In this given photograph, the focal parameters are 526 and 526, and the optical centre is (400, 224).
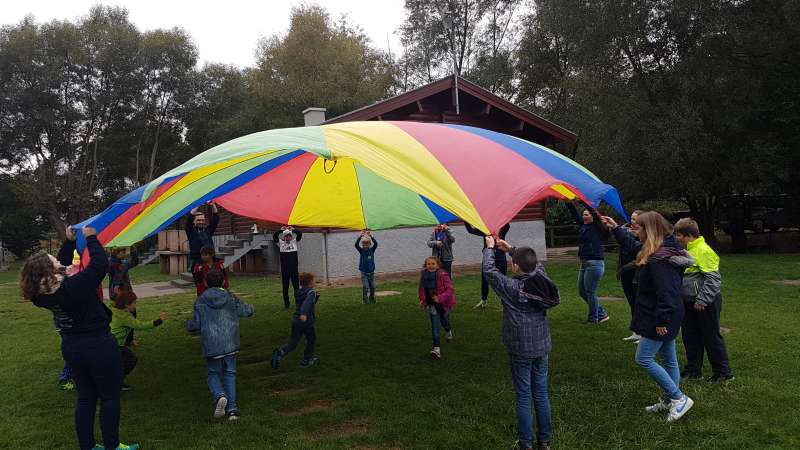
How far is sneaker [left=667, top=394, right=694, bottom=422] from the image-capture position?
4.09m

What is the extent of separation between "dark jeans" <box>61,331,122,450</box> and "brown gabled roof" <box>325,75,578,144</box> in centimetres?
933

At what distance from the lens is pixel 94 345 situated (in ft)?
11.7

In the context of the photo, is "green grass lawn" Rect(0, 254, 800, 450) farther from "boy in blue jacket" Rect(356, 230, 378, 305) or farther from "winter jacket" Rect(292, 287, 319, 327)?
"boy in blue jacket" Rect(356, 230, 378, 305)

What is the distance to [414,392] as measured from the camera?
5078 mm

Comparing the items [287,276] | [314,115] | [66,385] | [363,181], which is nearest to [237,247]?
[314,115]

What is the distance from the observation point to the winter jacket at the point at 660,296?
13.3 ft

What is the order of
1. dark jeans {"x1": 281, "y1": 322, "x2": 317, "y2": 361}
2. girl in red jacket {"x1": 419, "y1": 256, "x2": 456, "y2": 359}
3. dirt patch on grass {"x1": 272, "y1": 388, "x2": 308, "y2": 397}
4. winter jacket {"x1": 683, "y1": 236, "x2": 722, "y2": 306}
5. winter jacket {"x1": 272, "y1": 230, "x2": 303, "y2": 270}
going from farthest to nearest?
1. winter jacket {"x1": 272, "y1": 230, "x2": 303, "y2": 270}
2. girl in red jacket {"x1": 419, "y1": 256, "x2": 456, "y2": 359}
3. dark jeans {"x1": 281, "y1": 322, "x2": 317, "y2": 361}
4. dirt patch on grass {"x1": 272, "y1": 388, "x2": 308, "y2": 397}
5. winter jacket {"x1": 683, "y1": 236, "x2": 722, "y2": 306}

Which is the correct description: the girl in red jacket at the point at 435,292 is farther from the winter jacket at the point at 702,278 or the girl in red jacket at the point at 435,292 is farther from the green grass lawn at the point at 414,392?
the winter jacket at the point at 702,278

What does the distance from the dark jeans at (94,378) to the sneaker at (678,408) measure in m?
4.13

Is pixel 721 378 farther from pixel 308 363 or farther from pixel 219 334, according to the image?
pixel 219 334

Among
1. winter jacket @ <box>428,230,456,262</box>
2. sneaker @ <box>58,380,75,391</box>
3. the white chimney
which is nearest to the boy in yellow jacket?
winter jacket @ <box>428,230,456,262</box>

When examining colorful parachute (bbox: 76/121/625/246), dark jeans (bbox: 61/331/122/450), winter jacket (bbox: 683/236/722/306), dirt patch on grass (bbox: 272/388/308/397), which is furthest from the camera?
dirt patch on grass (bbox: 272/388/308/397)

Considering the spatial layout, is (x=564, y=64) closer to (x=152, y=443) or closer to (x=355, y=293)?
(x=355, y=293)

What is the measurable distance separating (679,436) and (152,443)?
13.2 feet
